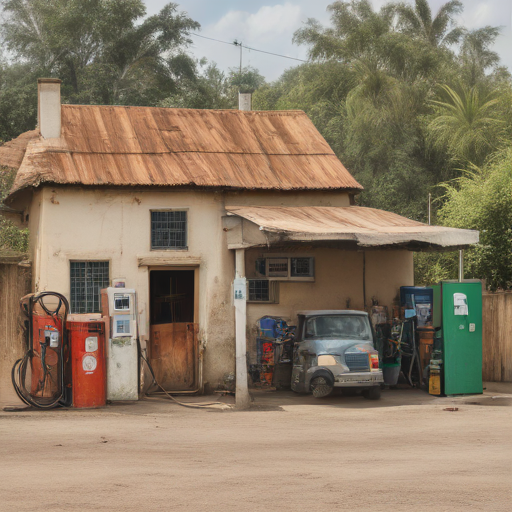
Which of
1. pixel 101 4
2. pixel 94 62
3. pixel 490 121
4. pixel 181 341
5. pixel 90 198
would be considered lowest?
pixel 181 341

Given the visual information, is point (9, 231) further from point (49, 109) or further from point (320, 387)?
point (320, 387)

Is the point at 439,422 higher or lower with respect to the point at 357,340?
lower

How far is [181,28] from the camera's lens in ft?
152

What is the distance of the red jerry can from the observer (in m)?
14.4

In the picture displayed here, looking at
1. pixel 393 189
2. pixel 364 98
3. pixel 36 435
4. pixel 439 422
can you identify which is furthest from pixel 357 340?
pixel 364 98

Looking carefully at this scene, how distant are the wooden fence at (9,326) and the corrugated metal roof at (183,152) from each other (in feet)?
6.59

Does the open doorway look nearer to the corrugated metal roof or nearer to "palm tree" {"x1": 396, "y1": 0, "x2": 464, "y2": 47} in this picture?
the corrugated metal roof

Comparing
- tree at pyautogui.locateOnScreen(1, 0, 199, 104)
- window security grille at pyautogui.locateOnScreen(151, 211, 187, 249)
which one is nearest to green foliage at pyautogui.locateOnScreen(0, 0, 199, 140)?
tree at pyautogui.locateOnScreen(1, 0, 199, 104)

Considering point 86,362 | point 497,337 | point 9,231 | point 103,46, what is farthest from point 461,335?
point 103,46

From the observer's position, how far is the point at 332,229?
1498 cm

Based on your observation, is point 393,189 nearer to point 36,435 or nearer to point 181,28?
point 181,28

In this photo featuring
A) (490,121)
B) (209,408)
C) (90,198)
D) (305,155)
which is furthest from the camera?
(490,121)

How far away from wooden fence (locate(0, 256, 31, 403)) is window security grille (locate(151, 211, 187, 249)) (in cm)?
297

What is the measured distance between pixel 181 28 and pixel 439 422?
124ft
